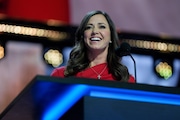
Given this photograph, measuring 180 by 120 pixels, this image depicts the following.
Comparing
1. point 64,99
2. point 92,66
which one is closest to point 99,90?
→ point 64,99

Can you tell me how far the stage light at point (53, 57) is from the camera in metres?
3.91

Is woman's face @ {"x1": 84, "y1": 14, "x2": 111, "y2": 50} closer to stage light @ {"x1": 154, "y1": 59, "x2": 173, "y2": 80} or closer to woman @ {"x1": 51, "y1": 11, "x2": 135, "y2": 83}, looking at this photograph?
woman @ {"x1": 51, "y1": 11, "x2": 135, "y2": 83}

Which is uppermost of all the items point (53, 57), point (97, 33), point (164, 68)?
point (97, 33)

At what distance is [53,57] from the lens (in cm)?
390

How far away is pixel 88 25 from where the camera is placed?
1.94m

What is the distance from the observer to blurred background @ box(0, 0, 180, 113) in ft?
12.4

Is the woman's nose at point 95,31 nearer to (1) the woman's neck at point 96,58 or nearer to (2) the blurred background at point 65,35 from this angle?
(1) the woman's neck at point 96,58

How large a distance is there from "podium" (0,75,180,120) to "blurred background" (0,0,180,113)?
2.34 m

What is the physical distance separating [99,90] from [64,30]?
9.12ft

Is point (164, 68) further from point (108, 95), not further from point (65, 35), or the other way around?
point (108, 95)

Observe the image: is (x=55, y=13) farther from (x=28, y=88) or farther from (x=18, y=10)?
(x=28, y=88)

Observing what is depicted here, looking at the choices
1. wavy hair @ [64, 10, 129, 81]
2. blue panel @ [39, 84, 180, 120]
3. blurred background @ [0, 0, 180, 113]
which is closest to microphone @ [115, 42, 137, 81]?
wavy hair @ [64, 10, 129, 81]

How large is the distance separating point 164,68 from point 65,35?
3.02ft

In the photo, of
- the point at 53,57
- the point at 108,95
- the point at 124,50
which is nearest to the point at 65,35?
the point at 53,57
